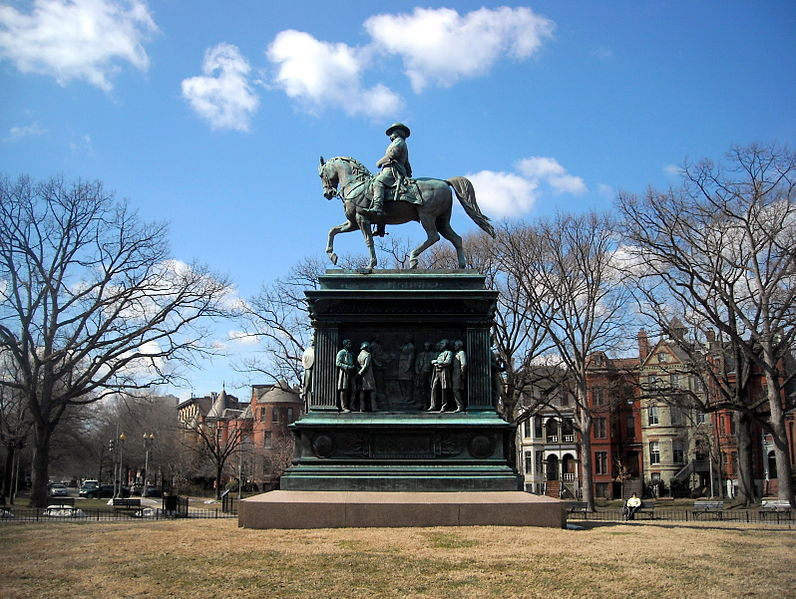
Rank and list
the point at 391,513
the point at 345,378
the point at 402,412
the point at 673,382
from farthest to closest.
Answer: the point at 673,382, the point at 402,412, the point at 345,378, the point at 391,513

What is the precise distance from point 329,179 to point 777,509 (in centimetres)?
2390

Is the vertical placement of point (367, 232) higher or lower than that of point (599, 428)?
higher

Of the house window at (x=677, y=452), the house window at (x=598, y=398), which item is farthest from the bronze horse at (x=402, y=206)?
the house window at (x=677, y=452)

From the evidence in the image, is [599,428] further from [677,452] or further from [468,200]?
[468,200]

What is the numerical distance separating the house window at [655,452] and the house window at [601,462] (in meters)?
4.60

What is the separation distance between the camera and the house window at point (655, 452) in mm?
77062

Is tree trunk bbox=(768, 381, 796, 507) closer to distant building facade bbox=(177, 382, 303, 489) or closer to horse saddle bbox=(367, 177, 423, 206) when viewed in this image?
horse saddle bbox=(367, 177, 423, 206)

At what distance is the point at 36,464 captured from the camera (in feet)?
123

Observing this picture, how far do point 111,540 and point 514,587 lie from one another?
7328 mm

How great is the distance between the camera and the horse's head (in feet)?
68.4

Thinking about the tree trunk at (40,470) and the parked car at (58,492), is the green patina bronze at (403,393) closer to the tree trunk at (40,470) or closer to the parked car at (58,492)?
the tree trunk at (40,470)

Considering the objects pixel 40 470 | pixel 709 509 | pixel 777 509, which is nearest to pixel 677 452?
pixel 709 509

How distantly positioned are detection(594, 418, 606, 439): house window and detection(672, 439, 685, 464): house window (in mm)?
6644

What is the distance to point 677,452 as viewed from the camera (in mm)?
76312
